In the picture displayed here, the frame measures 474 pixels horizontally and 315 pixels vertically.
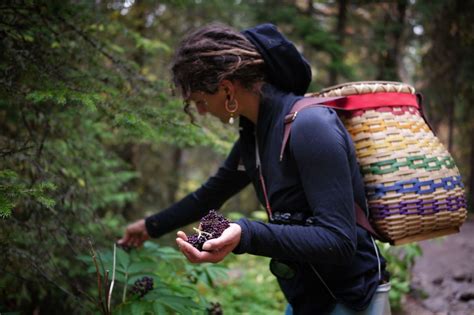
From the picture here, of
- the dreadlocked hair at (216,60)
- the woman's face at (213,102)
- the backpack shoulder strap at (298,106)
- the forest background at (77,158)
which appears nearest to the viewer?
the backpack shoulder strap at (298,106)

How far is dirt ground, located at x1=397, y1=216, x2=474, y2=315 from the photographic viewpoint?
447 centimetres

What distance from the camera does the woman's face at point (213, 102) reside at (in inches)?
83.0

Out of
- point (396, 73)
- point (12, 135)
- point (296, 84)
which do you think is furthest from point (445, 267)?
point (12, 135)

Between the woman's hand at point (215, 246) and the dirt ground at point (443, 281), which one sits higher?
the woman's hand at point (215, 246)

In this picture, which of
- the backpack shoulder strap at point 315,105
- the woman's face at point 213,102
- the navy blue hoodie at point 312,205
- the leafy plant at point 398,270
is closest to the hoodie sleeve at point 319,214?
the navy blue hoodie at point 312,205

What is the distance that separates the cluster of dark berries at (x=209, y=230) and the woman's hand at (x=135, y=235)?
1272 millimetres

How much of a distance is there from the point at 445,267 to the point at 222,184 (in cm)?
484

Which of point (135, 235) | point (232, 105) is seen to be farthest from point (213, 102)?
point (135, 235)

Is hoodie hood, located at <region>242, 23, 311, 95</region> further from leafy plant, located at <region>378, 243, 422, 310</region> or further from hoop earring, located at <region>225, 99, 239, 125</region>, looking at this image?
leafy plant, located at <region>378, 243, 422, 310</region>

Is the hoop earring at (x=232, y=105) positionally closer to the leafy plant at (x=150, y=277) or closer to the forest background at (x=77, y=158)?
the forest background at (x=77, y=158)

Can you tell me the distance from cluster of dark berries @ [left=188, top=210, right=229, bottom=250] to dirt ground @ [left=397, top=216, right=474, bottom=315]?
A: 3.62m

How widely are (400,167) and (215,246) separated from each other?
1069 mm

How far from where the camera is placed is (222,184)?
2662 mm

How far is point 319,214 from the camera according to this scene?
64.2 inches
